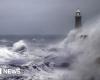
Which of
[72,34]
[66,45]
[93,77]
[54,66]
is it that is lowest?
[93,77]

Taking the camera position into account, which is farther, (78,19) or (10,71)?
(78,19)

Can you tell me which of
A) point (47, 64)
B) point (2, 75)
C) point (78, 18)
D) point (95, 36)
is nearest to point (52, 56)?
point (47, 64)

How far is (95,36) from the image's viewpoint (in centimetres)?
1578

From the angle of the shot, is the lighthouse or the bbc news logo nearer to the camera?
the bbc news logo

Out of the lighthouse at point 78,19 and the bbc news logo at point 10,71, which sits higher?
the lighthouse at point 78,19

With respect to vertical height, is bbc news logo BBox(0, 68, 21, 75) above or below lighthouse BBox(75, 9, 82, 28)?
below

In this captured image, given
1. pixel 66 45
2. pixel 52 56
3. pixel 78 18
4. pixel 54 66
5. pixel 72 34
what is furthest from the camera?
pixel 78 18

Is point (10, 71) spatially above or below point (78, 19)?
below

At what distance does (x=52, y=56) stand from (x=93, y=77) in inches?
216

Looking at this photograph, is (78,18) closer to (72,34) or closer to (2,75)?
(72,34)

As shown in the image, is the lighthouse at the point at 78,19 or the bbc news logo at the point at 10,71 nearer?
the bbc news logo at the point at 10,71

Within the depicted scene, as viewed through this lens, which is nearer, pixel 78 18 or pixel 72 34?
pixel 72 34

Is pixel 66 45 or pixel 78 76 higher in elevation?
pixel 66 45

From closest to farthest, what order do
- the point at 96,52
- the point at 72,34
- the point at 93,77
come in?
the point at 93,77, the point at 96,52, the point at 72,34
